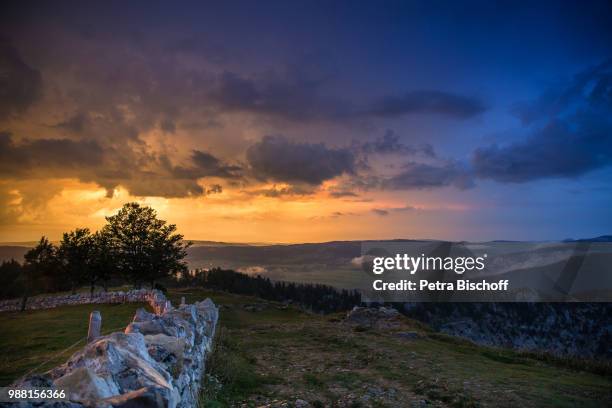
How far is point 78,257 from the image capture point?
45.7 m

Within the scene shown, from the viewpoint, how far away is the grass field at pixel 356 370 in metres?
11.4

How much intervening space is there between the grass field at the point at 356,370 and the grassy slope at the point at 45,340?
5 cm

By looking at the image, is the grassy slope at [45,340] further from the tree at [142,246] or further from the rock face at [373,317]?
the rock face at [373,317]

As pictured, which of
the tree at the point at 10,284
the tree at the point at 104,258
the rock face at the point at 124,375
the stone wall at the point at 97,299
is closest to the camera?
the rock face at the point at 124,375

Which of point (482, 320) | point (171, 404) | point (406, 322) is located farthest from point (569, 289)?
point (171, 404)

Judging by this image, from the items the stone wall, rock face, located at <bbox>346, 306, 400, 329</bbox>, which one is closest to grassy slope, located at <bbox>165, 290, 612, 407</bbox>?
rock face, located at <bbox>346, 306, 400, 329</bbox>

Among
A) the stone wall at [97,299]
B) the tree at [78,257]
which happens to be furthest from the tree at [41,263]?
the stone wall at [97,299]

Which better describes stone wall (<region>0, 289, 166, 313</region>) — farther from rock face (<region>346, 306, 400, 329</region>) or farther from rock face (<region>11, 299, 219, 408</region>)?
rock face (<region>11, 299, 219, 408</region>)

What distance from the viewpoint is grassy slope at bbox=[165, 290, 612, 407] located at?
37.6ft

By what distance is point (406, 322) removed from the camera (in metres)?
32.2

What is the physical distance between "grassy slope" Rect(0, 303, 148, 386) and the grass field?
0.05m

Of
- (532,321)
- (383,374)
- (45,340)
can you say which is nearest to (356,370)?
(383,374)

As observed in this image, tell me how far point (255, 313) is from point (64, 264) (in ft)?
95.1

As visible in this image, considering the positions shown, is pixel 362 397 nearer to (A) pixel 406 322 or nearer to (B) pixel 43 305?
(A) pixel 406 322
